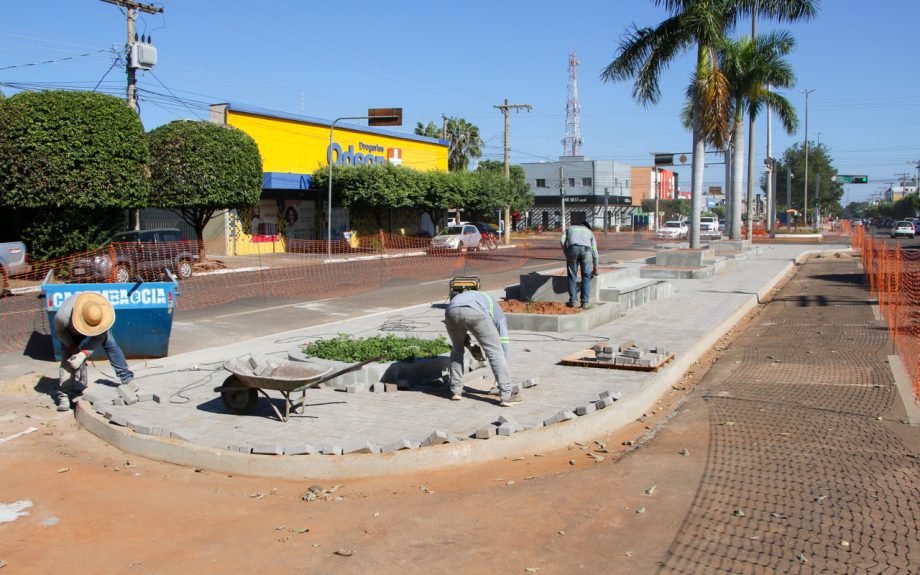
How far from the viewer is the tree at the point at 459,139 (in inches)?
2680

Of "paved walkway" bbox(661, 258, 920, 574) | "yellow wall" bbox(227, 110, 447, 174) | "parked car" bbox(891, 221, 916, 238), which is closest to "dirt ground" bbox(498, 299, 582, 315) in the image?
"paved walkway" bbox(661, 258, 920, 574)

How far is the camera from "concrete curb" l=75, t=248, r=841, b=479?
6.30 metres

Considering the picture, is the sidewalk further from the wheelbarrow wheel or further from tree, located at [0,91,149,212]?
tree, located at [0,91,149,212]

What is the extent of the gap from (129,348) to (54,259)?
15978 mm

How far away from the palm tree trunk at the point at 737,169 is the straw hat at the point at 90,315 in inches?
1258

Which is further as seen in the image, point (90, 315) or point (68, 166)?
point (68, 166)

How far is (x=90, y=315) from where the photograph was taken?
821cm

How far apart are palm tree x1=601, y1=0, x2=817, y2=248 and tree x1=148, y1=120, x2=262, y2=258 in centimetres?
1393

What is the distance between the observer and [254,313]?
16.8m

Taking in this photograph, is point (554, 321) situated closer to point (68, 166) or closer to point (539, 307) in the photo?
point (539, 307)

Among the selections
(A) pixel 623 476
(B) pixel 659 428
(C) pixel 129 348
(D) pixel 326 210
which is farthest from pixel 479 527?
(D) pixel 326 210

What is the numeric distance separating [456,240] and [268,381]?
106ft

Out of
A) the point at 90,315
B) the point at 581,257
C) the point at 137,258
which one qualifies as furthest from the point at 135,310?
the point at 137,258

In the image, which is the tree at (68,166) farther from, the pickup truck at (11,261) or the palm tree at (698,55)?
the palm tree at (698,55)
